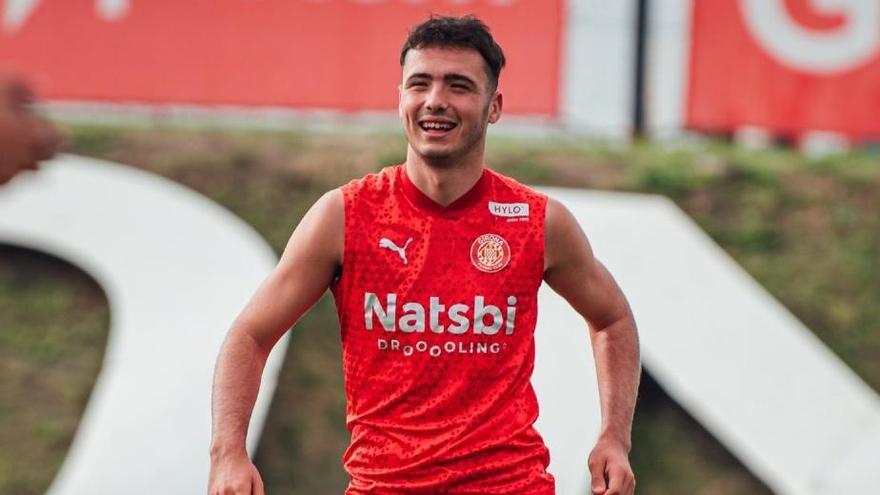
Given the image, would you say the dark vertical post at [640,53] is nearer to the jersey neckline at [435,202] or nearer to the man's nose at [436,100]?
the jersey neckline at [435,202]

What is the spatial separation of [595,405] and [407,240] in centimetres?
508

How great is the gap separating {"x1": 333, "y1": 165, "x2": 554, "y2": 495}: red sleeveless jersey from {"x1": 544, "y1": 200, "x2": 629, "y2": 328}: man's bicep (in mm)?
83

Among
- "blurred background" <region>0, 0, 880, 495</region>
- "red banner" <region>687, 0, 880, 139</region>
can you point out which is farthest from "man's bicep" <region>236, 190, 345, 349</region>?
"red banner" <region>687, 0, 880, 139</region>

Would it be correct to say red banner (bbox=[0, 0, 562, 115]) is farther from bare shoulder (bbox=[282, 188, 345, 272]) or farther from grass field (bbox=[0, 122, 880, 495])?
bare shoulder (bbox=[282, 188, 345, 272])

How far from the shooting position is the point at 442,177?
397 cm

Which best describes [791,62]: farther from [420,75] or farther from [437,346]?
[437,346]

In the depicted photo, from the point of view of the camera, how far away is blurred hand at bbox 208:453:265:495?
3.68 meters

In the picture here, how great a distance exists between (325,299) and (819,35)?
400 cm

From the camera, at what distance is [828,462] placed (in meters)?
9.12

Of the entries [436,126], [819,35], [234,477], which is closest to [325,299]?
[819,35]

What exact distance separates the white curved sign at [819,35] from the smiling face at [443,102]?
6.96 m

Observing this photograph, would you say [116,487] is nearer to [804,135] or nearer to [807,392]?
[807,392]

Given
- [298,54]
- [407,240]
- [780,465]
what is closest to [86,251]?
[298,54]

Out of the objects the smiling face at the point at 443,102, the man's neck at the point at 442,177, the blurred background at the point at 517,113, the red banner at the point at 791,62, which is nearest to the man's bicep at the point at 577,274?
the man's neck at the point at 442,177
